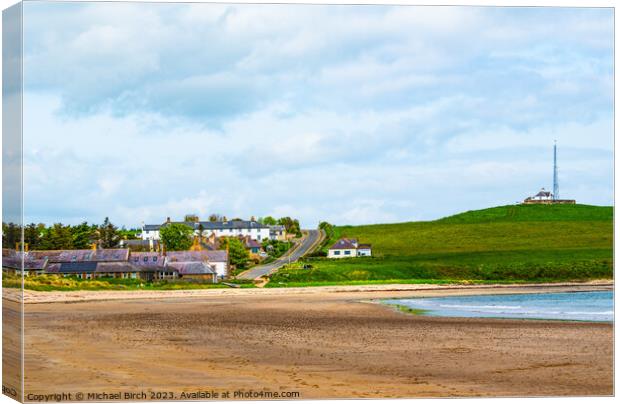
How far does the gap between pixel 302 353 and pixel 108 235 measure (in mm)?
5793

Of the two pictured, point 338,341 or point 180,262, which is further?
point 180,262

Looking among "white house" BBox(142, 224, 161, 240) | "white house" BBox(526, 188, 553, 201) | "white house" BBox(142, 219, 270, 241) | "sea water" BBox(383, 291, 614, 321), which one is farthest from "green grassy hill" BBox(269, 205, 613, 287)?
"white house" BBox(142, 224, 161, 240)

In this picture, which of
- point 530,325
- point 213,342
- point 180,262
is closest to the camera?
point 213,342

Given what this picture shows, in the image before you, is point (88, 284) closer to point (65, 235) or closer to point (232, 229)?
point (65, 235)

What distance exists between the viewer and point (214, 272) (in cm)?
2620

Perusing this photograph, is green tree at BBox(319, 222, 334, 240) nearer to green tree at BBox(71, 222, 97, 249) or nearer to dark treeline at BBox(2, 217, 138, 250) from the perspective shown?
dark treeline at BBox(2, 217, 138, 250)

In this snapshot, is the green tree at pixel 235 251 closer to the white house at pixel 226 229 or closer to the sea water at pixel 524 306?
the white house at pixel 226 229

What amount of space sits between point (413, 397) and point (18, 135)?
6.89 m

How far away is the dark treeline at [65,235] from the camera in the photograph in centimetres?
1277

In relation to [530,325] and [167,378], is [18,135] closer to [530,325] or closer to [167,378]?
[167,378]

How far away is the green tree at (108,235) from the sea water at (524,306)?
8.58 m

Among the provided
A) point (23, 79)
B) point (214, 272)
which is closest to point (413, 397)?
point (23, 79)

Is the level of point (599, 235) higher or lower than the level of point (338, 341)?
higher

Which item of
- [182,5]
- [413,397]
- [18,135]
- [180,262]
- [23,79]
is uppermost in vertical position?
[182,5]
